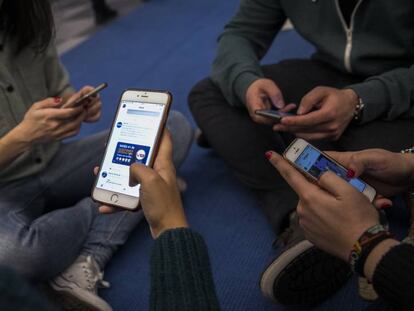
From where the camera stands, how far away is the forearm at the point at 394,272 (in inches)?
16.4

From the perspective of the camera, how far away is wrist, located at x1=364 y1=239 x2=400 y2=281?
434 millimetres

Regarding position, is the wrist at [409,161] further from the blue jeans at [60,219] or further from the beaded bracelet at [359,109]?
the blue jeans at [60,219]

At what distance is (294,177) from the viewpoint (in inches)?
20.6

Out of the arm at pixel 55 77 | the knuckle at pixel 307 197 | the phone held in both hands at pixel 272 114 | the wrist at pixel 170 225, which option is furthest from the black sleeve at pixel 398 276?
the arm at pixel 55 77

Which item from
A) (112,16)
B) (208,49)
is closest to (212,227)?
(208,49)

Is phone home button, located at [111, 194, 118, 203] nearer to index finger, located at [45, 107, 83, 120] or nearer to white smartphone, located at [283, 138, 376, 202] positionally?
index finger, located at [45, 107, 83, 120]

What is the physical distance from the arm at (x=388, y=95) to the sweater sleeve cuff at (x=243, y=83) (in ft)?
0.71

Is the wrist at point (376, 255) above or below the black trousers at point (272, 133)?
above

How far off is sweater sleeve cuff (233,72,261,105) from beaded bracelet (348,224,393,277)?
47 centimetres

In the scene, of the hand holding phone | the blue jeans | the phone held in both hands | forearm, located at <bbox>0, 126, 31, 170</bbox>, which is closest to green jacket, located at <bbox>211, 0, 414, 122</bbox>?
the phone held in both hands

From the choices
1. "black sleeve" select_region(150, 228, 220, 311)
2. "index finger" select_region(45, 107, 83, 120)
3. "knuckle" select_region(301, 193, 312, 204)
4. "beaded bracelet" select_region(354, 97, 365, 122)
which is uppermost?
"index finger" select_region(45, 107, 83, 120)

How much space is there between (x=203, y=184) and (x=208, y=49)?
3.05 ft

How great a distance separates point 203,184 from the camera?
1062 millimetres

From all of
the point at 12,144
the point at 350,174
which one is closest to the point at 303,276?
the point at 350,174
